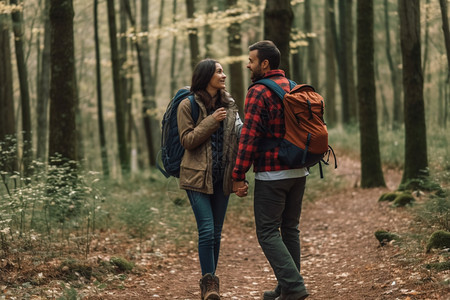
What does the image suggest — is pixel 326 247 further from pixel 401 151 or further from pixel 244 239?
pixel 401 151

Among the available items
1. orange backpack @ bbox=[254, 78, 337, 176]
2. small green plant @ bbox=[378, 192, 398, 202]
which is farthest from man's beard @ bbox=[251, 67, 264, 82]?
small green plant @ bbox=[378, 192, 398, 202]

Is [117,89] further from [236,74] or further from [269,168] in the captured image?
[269,168]

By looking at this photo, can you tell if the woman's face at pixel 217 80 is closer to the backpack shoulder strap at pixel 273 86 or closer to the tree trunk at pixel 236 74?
the backpack shoulder strap at pixel 273 86

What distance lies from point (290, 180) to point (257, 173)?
0.30m

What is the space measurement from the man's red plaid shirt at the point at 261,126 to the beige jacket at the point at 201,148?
394 millimetres

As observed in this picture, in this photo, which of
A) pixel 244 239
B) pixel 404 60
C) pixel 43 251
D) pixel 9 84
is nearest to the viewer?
pixel 43 251

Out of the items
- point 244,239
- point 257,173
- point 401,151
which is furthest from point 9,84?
point 401,151

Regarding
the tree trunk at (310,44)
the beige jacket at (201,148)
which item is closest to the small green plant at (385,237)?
the beige jacket at (201,148)

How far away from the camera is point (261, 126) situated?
4.21m

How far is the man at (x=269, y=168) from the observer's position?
420 cm

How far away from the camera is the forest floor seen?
4.80m

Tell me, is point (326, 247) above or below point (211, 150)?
below

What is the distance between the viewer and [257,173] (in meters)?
4.31

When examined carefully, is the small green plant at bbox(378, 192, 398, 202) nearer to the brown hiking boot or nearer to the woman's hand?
the brown hiking boot
